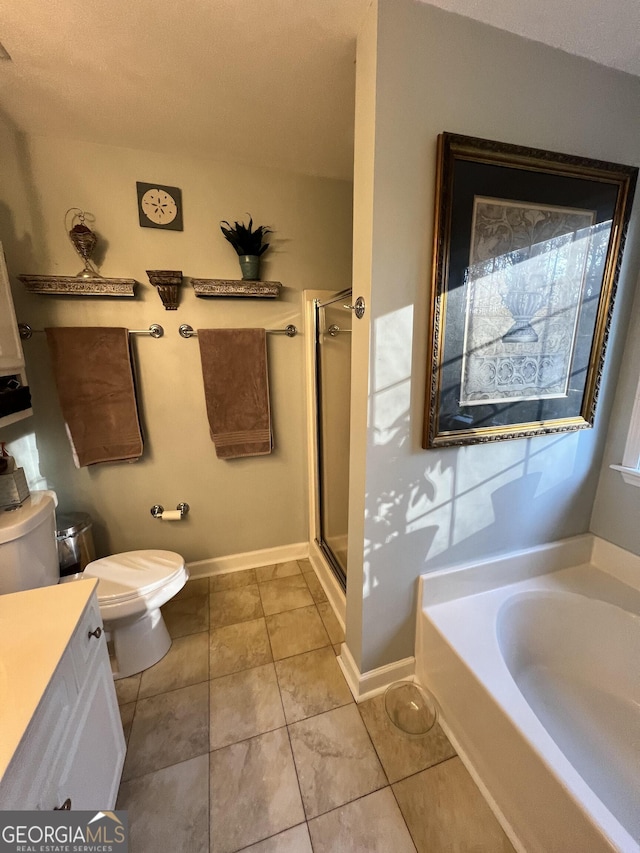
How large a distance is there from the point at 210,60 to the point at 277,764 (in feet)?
7.95

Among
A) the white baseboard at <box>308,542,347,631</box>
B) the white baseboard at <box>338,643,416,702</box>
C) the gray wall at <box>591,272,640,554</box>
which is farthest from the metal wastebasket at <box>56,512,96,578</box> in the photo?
the gray wall at <box>591,272,640,554</box>

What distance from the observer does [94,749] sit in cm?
94

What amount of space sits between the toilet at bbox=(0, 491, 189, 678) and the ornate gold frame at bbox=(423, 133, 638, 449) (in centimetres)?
136

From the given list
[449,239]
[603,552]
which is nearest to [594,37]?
[449,239]

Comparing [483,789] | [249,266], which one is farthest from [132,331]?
[483,789]

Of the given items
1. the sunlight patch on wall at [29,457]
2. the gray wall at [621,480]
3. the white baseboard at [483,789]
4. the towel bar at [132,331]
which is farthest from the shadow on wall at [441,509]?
the sunlight patch on wall at [29,457]

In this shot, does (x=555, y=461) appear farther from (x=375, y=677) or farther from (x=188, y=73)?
(x=188, y=73)

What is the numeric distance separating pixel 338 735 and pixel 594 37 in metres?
2.51

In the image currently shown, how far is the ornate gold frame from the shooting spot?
3.46 feet

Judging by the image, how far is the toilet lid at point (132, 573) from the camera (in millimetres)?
1452

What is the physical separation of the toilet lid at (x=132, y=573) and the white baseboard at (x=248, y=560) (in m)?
0.48

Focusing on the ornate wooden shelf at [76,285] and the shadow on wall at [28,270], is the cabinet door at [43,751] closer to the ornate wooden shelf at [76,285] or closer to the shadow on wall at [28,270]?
the shadow on wall at [28,270]

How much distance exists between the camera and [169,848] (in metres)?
1.00
